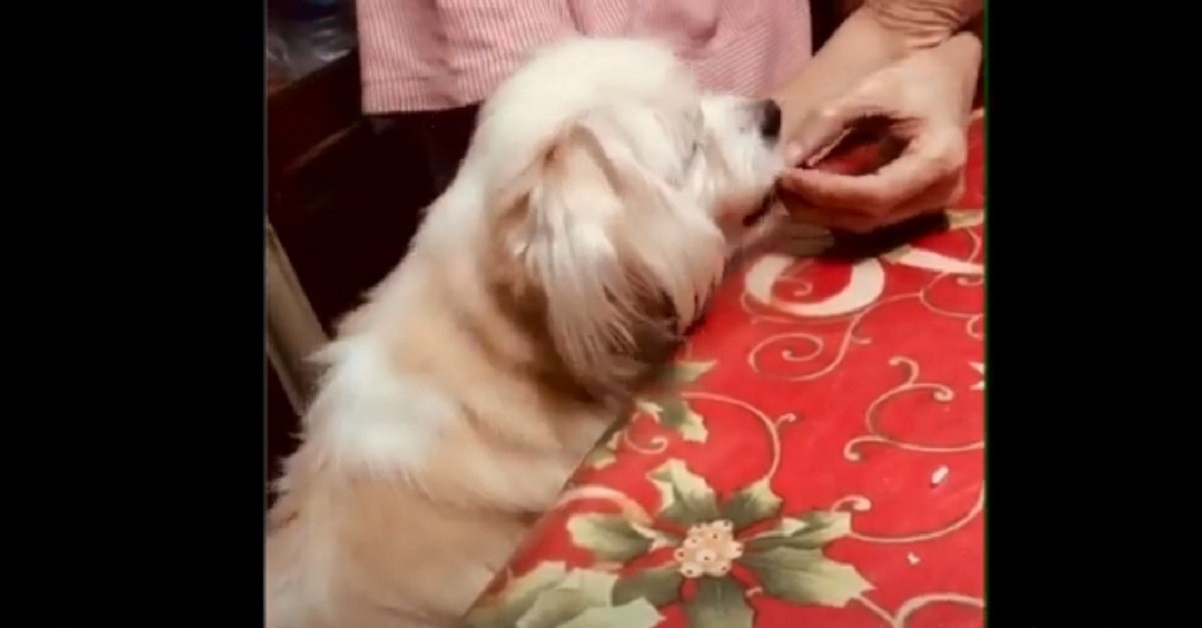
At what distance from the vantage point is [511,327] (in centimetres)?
62

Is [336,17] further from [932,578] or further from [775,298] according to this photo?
[932,578]

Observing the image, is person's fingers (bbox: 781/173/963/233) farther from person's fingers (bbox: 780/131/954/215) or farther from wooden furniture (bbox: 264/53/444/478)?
wooden furniture (bbox: 264/53/444/478)

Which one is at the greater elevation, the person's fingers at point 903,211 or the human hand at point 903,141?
the human hand at point 903,141

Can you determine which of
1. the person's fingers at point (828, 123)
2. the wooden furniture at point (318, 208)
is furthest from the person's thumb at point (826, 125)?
the wooden furniture at point (318, 208)

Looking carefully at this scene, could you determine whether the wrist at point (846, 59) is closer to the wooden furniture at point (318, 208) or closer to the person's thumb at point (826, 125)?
the person's thumb at point (826, 125)

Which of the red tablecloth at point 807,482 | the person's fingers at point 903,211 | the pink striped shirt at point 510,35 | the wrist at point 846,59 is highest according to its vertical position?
the pink striped shirt at point 510,35

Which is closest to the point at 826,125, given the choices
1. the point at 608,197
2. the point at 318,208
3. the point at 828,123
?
the point at 828,123

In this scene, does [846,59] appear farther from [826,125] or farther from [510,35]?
[510,35]

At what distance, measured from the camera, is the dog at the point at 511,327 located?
1.82ft

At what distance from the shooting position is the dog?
554 millimetres

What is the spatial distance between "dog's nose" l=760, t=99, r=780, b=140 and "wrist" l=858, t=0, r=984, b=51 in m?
0.06

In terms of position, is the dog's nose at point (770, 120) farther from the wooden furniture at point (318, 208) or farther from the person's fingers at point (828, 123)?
the wooden furniture at point (318, 208)

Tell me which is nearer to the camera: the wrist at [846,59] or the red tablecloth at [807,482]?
the red tablecloth at [807,482]

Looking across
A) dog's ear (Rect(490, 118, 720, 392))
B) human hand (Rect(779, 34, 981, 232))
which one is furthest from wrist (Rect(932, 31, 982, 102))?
dog's ear (Rect(490, 118, 720, 392))
